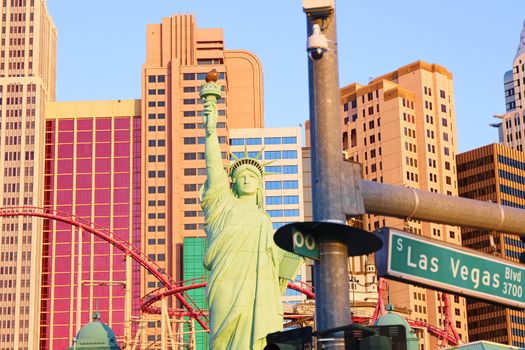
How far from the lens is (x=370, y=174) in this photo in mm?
122938

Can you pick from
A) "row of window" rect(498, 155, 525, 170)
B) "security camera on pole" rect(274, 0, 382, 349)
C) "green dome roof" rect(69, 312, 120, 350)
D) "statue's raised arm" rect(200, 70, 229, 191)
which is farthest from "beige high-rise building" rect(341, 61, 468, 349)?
"security camera on pole" rect(274, 0, 382, 349)

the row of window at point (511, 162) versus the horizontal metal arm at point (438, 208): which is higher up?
the row of window at point (511, 162)

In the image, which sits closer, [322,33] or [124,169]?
[322,33]

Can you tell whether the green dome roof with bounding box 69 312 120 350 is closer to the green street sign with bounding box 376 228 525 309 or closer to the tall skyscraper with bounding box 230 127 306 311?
the green street sign with bounding box 376 228 525 309

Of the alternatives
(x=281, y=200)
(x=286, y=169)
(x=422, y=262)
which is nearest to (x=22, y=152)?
(x=281, y=200)

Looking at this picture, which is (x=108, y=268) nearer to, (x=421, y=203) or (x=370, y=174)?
(x=370, y=174)

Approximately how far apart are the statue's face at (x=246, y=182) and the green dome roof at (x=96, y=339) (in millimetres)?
12912

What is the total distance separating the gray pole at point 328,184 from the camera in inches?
291

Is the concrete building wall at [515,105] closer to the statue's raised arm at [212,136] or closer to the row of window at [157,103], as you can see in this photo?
the row of window at [157,103]

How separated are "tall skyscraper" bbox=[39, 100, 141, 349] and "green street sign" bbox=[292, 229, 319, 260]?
10740 centimetres

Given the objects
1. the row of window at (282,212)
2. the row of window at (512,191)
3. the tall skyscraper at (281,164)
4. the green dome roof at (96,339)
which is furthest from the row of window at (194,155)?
the green dome roof at (96,339)

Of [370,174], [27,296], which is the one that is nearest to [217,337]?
[27,296]

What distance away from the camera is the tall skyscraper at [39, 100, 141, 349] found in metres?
116

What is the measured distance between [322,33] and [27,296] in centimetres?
10872
